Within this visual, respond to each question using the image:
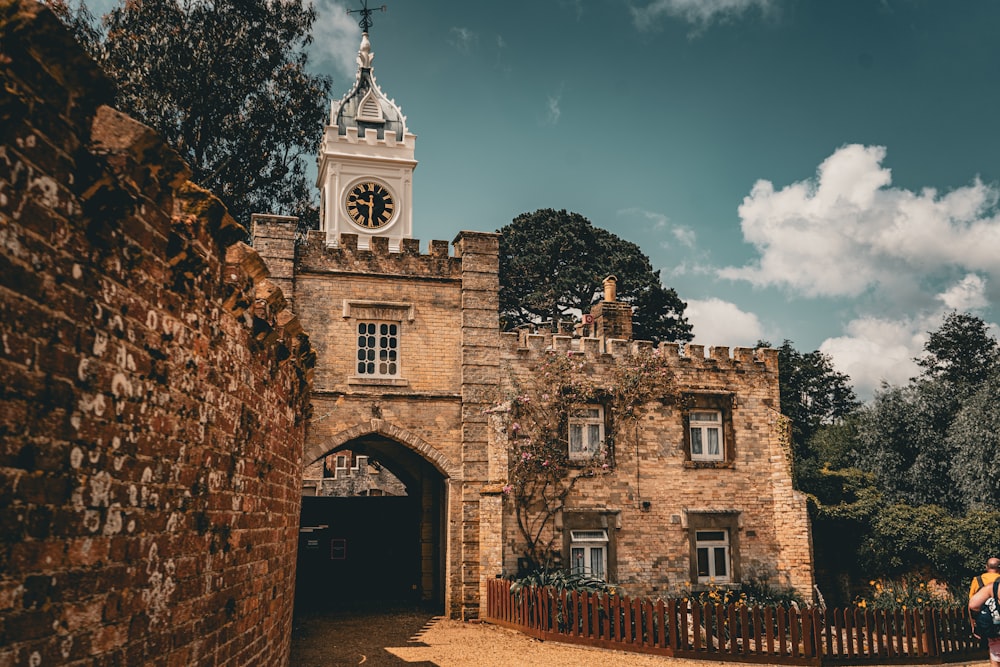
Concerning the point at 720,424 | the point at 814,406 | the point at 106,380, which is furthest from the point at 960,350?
the point at 106,380

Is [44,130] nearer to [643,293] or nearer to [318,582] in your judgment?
[318,582]

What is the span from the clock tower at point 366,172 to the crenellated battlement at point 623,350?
606 centimetres

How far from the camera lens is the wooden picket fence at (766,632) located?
13.8 metres

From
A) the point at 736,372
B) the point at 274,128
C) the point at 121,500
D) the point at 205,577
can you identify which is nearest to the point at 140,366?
the point at 121,500

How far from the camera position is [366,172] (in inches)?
1001

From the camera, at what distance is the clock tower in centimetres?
2480

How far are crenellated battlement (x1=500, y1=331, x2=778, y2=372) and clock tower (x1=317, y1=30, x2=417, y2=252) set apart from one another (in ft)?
19.9

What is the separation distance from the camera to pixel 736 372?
2166 centimetres

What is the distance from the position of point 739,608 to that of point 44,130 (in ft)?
45.1

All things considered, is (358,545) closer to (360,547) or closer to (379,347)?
(360,547)

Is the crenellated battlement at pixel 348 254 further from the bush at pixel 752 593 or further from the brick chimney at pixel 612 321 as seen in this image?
the bush at pixel 752 593

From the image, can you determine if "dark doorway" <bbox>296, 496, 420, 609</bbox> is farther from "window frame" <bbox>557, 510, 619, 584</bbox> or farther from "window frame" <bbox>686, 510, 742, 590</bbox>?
"window frame" <bbox>686, 510, 742, 590</bbox>

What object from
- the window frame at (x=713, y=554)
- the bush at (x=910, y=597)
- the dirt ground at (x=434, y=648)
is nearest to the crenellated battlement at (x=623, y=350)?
the window frame at (x=713, y=554)

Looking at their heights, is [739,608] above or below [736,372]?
below
